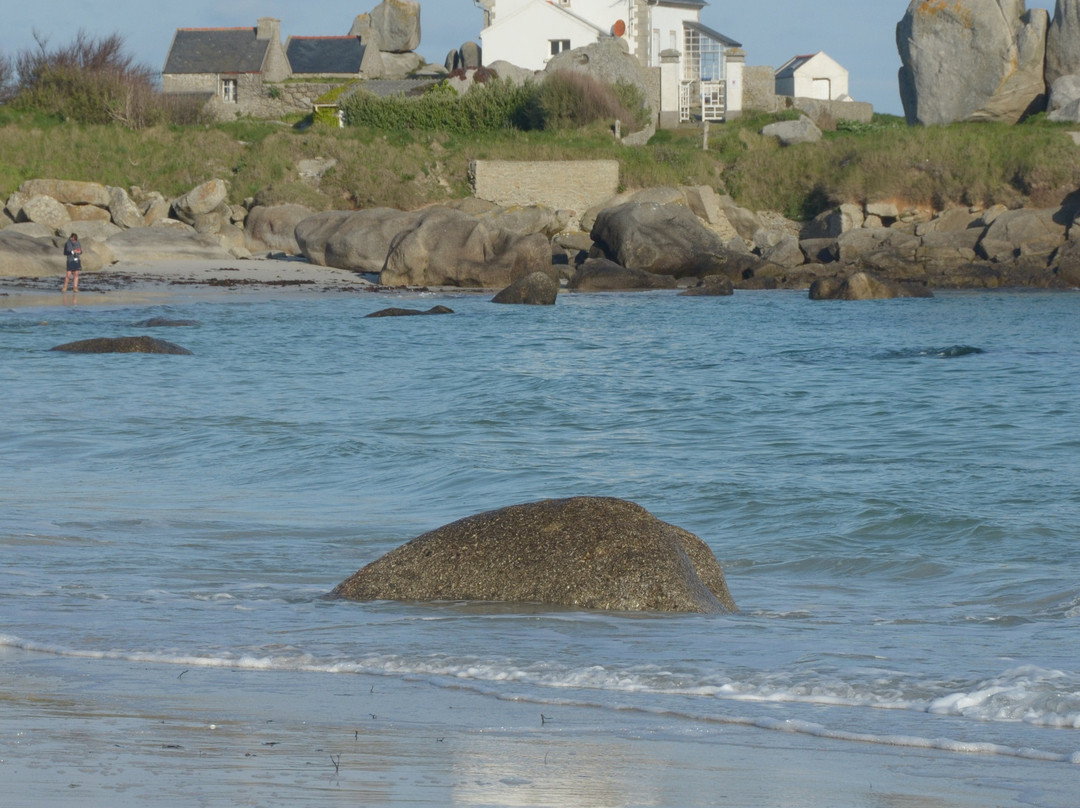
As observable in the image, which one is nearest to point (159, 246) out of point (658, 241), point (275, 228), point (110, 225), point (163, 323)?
point (110, 225)

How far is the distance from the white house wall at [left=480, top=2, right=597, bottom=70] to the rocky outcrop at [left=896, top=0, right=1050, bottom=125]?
16.2m

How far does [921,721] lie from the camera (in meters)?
4.22

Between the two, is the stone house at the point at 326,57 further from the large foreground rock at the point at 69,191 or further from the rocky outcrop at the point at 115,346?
the rocky outcrop at the point at 115,346

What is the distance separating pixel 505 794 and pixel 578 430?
10.1 meters

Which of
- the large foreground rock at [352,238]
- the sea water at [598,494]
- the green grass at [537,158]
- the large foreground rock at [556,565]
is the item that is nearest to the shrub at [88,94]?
the green grass at [537,158]

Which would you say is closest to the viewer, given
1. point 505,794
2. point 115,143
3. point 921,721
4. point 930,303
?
point 505,794

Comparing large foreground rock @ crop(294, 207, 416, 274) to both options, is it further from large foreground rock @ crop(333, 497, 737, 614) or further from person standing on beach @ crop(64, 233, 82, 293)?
large foreground rock @ crop(333, 497, 737, 614)

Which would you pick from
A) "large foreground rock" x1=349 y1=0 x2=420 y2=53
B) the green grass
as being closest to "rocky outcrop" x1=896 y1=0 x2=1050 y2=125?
the green grass

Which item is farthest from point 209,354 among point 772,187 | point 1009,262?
point 772,187

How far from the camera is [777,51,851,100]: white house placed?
236 ft

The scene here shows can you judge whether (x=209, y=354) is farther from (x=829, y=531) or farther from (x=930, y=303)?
(x=930, y=303)

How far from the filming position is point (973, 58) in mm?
45312

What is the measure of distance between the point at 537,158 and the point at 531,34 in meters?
14.4

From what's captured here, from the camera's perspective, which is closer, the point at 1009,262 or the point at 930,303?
the point at 930,303
